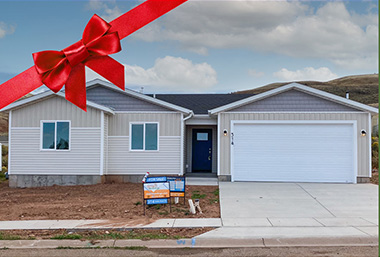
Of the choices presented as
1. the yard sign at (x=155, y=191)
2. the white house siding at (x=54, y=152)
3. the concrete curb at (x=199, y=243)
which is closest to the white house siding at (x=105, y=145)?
the white house siding at (x=54, y=152)

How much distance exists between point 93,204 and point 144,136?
5627mm

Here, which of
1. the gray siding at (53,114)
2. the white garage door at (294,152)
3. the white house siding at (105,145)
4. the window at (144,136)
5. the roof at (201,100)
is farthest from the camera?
the roof at (201,100)

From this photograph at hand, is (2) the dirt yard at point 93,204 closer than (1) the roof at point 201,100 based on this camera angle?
Yes

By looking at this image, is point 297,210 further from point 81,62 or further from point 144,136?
point 81,62

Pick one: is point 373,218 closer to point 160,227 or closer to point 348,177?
point 160,227

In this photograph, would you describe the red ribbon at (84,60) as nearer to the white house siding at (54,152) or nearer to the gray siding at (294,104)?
the white house siding at (54,152)

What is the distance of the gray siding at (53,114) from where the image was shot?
15.9 meters

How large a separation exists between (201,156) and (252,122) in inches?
160

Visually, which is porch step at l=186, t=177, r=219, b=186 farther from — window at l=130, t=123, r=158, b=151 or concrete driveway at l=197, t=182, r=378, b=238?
window at l=130, t=123, r=158, b=151

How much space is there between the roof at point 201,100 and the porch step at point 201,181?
366cm

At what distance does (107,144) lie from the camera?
54.2 feet

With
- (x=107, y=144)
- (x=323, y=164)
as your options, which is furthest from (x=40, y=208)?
(x=323, y=164)

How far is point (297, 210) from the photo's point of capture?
10.4 metres

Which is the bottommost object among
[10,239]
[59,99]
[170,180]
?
[10,239]
